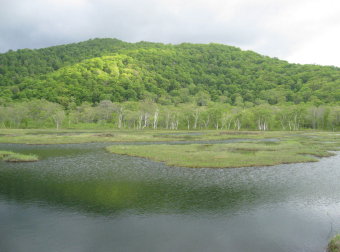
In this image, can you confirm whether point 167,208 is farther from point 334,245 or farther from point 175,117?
point 175,117

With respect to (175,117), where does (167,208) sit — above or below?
below

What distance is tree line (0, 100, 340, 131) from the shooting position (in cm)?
12912

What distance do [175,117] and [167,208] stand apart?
119 meters

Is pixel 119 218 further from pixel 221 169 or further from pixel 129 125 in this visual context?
pixel 129 125

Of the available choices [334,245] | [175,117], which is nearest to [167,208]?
[334,245]

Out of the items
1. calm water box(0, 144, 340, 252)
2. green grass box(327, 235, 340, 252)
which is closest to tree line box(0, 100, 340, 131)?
calm water box(0, 144, 340, 252)

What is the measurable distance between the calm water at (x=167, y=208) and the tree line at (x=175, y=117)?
3792 inches

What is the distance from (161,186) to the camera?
30156 millimetres

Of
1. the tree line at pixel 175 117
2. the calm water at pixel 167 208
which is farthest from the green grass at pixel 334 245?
the tree line at pixel 175 117

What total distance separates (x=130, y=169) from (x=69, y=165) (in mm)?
10558

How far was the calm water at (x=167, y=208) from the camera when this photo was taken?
18.0 meters

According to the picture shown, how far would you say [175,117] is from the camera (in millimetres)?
142375

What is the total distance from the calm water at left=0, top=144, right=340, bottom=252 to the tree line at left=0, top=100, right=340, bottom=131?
3792 inches

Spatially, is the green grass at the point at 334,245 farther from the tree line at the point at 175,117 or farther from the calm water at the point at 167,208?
the tree line at the point at 175,117
